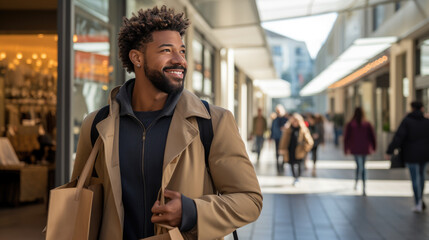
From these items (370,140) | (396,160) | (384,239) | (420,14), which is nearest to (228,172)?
(384,239)

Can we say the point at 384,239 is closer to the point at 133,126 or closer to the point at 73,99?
the point at 73,99

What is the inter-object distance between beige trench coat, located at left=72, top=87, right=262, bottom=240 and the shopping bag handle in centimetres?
5

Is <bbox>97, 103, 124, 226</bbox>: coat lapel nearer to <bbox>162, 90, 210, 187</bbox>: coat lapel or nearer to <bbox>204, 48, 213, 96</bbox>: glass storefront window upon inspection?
<bbox>162, 90, 210, 187</bbox>: coat lapel

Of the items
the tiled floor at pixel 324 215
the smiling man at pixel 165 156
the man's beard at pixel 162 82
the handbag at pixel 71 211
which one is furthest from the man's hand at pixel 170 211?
the tiled floor at pixel 324 215

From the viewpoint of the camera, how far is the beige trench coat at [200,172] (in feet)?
6.00

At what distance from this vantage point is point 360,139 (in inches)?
423

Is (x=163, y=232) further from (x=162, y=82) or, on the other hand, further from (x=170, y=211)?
(x=162, y=82)

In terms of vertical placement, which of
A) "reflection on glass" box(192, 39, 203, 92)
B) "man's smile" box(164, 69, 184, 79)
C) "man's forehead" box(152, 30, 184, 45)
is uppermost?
"reflection on glass" box(192, 39, 203, 92)

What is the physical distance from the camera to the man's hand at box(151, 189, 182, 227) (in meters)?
1.68

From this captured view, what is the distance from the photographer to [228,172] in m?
1.88

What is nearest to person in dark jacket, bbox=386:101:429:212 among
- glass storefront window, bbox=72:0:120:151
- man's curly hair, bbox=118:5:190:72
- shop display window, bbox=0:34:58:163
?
glass storefront window, bbox=72:0:120:151

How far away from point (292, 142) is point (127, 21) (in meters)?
10.9

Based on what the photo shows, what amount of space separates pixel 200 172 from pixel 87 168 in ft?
1.35

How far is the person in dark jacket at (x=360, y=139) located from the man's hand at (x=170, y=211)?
945 centimetres
